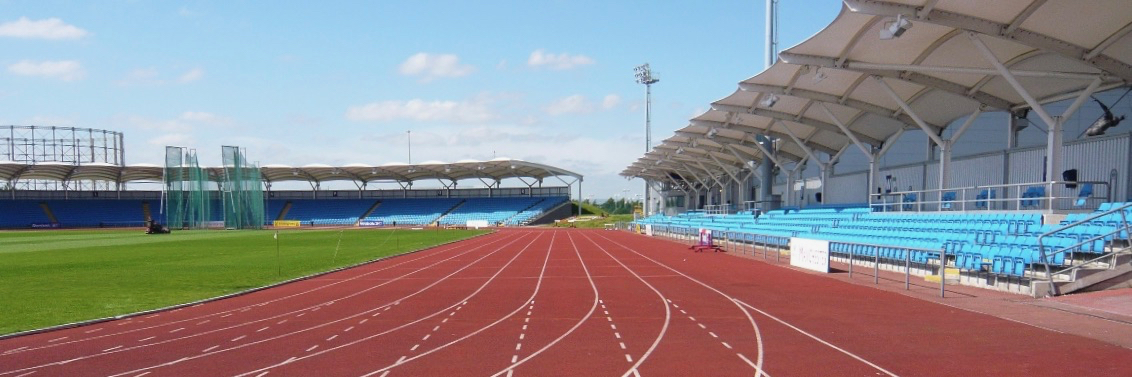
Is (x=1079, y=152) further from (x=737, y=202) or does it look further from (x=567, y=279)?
(x=737, y=202)

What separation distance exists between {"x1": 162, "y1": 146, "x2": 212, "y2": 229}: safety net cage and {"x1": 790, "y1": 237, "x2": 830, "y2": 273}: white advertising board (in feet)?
187

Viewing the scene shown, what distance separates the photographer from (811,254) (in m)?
20.9

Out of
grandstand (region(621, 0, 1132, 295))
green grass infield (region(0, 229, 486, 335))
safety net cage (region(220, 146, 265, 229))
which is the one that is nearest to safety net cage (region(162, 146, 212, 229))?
safety net cage (region(220, 146, 265, 229))

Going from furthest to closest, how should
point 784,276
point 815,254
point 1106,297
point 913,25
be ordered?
point 815,254, point 784,276, point 913,25, point 1106,297

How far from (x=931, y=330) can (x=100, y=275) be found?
2142 cm

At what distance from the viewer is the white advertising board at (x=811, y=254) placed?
19781 mm

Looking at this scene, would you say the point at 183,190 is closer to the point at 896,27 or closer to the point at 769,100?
the point at 769,100

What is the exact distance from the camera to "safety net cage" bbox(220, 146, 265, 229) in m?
63.8

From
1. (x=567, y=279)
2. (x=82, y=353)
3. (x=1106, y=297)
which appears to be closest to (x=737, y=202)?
(x=567, y=279)

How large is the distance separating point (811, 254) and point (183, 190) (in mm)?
59290

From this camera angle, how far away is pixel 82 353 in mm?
9492

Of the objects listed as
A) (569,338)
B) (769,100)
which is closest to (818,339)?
(569,338)

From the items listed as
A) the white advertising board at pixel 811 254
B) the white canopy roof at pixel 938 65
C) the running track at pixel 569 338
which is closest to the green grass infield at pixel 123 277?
the running track at pixel 569 338

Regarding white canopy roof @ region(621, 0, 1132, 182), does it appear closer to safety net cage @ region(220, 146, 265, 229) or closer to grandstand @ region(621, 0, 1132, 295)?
grandstand @ region(621, 0, 1132, 295)
